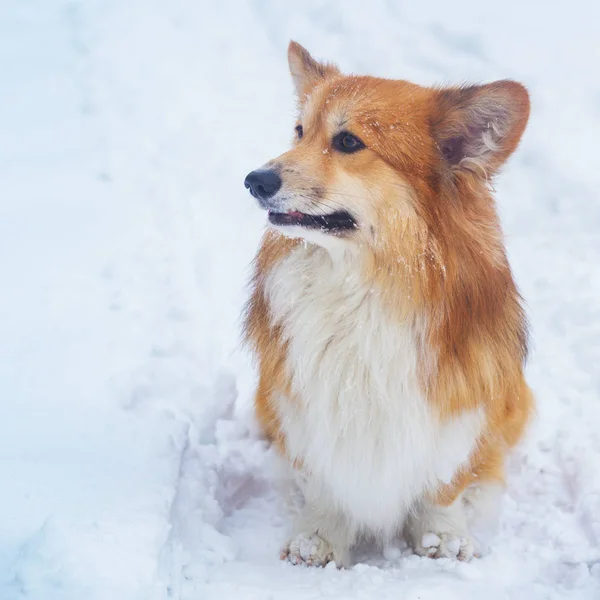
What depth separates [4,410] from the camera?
275 cm

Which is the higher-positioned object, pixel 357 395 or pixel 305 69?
pixel 305 69

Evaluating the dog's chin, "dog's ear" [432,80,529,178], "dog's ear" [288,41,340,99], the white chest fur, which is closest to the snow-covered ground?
the white chest fur

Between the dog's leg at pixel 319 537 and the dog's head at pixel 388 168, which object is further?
the dog's leg at pixel 319 537

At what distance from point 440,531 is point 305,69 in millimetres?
2155

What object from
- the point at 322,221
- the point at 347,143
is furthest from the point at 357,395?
the point at 347,143

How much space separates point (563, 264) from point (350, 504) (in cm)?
256

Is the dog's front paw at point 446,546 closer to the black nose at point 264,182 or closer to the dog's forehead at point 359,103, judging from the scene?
the black nose at point 264,182

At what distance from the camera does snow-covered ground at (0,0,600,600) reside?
2.44m

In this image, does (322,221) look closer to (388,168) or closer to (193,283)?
(388,168)

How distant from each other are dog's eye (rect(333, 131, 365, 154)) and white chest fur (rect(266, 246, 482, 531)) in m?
0.40

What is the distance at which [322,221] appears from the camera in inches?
93.4

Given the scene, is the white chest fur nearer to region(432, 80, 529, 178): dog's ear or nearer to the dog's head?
the dog's head

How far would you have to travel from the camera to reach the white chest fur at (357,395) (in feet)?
7.96

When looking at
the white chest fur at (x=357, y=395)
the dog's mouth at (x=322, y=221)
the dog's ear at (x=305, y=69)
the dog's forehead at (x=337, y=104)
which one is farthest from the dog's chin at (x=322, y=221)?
the dog's ear at (x=305, y=69)
